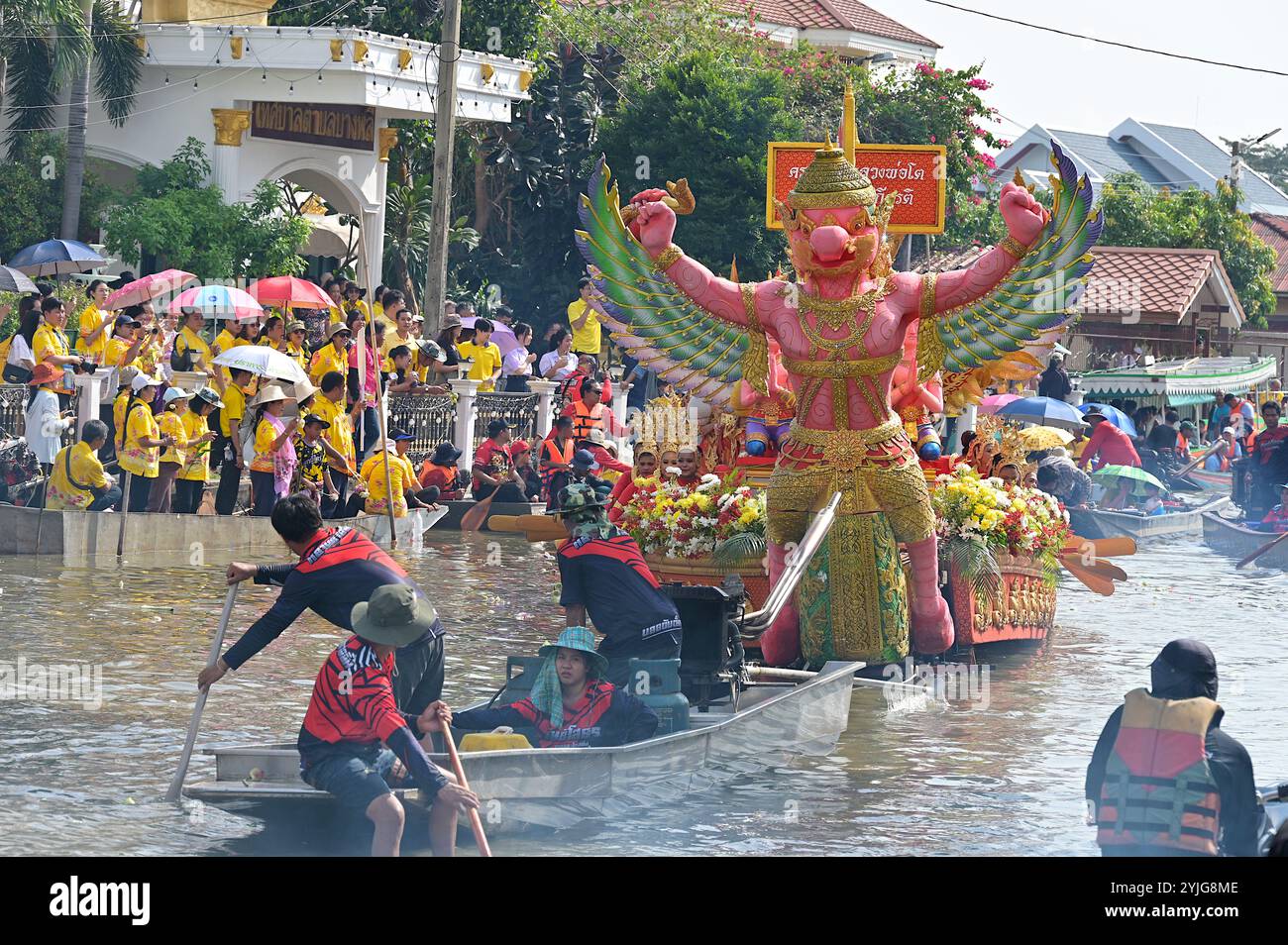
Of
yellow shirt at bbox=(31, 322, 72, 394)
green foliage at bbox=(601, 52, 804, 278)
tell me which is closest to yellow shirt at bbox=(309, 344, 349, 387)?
yellow shirt at bbox=(31, 322, 72, 394)

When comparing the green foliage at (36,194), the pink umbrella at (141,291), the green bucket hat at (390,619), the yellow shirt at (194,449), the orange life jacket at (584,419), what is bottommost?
the green bucket hat at (390,619)

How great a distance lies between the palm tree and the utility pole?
5795 millimetres

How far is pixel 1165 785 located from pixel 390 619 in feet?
10.4

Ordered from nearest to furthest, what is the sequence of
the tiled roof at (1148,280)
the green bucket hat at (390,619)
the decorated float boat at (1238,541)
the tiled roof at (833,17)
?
the green bucket hat at (390,619)
the decorated float boat at (1238,541)
the tiled roof at (1148,280)
the tiled roof at (833,17)

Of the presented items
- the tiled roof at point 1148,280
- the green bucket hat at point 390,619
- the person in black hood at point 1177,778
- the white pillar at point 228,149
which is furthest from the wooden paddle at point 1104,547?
the tiled roof at point 1148,280

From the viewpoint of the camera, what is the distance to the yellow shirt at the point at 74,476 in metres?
18.4

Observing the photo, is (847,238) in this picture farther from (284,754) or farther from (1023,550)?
(284,754)

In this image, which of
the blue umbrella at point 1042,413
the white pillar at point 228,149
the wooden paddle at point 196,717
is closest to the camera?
the wooden paddle at point 196,717

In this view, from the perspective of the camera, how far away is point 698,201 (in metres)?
38.6

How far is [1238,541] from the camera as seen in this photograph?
24.1m

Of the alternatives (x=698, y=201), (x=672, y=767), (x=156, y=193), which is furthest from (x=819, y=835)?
(x=698, y=201)

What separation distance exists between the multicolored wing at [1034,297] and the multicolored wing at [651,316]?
4.56 ft

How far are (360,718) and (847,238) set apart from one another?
5.15m

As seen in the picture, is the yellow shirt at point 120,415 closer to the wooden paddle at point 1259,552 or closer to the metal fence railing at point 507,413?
the metal fence railing at point 507,413
